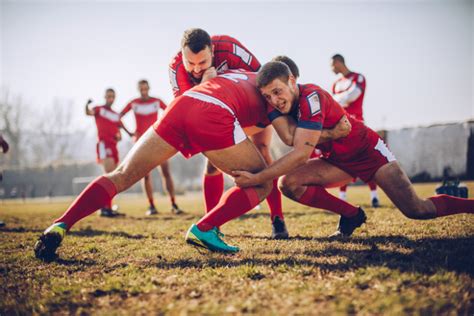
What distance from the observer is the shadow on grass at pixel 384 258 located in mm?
2490

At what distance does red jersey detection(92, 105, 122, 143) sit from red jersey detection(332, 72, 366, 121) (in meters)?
5.67

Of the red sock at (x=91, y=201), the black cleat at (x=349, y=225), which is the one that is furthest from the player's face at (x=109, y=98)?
the black cleat at (x=349, y=225)

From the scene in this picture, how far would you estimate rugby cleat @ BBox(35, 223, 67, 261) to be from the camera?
10.3 feet

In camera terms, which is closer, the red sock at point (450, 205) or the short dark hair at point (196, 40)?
the short dark hair at point (196, 40)

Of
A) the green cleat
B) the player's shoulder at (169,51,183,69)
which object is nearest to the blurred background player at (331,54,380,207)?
the player's shoulder at (169,51,183,69)

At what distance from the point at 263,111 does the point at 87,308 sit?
2.24 metres

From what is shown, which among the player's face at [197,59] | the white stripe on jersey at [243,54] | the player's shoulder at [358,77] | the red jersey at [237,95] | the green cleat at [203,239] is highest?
the player's shoulder at [358,77]

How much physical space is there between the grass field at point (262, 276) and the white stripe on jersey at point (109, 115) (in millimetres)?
5341

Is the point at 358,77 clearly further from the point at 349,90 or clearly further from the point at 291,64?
the point at 291,64

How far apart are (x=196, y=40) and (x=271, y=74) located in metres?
0.85

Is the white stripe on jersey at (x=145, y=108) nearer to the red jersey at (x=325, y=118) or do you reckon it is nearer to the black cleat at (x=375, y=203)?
the black cleat at (x=375, y=203)

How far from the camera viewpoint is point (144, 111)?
345 inches

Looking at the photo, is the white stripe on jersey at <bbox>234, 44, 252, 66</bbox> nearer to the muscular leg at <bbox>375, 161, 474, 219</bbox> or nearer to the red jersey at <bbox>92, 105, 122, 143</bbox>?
the muscular leg at <bbox>375, 161, 474, 219</bbox>

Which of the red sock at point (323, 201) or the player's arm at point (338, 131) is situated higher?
the player's arm at point (338, 131)
